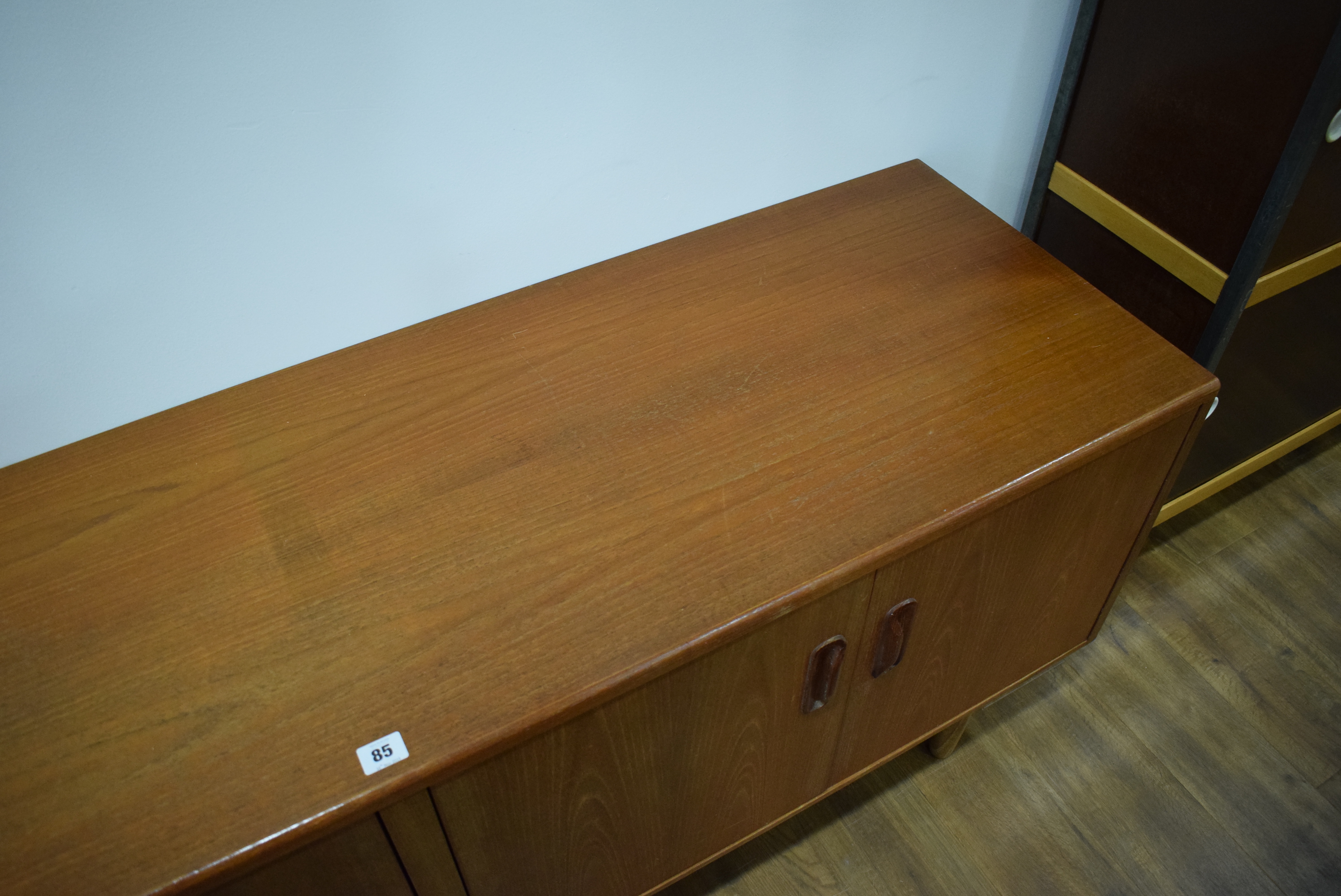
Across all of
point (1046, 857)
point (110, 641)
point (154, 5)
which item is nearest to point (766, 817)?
point (1046, 857)

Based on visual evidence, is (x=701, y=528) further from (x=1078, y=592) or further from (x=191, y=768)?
(x=1078, y=592)

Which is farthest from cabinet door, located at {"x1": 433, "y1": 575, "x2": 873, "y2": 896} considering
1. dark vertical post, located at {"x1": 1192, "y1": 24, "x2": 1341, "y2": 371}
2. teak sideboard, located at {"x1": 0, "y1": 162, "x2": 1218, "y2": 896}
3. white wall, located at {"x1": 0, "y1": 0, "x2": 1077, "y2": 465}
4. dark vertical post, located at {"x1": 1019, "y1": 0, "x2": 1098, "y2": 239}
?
dark vertical post, located at {"x1": 1019, "y1": 0, "x2": 1098, "y2": 239}

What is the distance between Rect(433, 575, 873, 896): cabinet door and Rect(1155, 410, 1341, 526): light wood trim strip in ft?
2.72

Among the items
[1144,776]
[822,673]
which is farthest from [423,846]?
[1144,776]

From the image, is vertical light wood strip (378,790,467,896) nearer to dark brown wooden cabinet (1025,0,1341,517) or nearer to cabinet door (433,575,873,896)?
cabinet door (433,575,873,896)

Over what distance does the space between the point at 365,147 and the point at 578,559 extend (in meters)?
0.46

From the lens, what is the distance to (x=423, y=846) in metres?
0.83

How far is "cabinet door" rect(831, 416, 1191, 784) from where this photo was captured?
1002mm

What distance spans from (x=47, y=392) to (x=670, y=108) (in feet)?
2.35

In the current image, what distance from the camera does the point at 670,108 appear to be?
3.59ft

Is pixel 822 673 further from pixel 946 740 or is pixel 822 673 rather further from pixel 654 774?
pixel 946 740

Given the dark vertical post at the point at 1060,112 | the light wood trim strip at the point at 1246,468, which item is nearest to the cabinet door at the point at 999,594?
the light wood trim strip at the point at 1246,468

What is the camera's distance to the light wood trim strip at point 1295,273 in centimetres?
124

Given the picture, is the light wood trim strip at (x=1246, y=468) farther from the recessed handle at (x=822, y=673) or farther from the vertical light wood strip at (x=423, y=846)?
the vertical light wood strip at (x=423, y=846)
